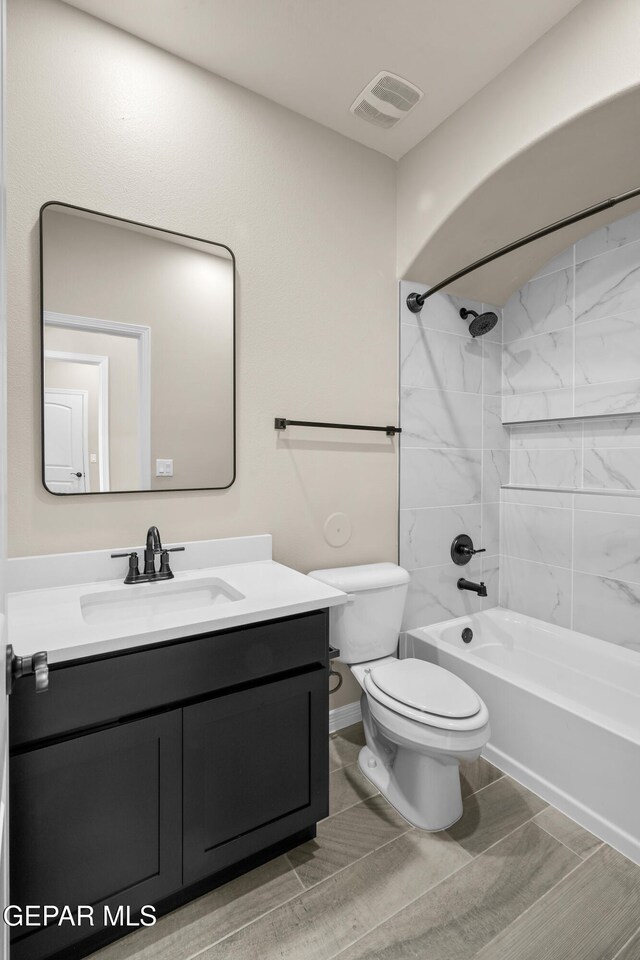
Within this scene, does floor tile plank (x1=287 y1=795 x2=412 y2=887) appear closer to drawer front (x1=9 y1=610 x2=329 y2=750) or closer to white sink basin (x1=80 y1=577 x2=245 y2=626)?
drawer front (x1=9 y1=610 x2=329 y2=750)

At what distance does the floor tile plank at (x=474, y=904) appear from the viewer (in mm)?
1194

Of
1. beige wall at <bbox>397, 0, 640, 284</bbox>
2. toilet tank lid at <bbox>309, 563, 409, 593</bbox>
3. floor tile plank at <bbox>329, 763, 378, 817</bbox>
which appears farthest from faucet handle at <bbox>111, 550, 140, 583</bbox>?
beige wall at <bbox>397, 0, 640, 284</bbox>

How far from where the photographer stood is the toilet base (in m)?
1.58

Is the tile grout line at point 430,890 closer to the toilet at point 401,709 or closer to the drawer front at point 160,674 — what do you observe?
the toilet at point 401,709

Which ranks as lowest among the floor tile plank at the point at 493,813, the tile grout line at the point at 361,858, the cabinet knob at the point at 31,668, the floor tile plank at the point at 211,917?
the floor tile plank at the point at 211,917

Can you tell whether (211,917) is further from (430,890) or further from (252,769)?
(430,890)

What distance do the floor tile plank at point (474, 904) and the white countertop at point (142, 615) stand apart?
2.79 feet

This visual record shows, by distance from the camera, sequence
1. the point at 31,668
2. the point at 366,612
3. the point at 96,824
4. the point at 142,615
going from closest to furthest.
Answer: the point at 31,668 < the point at 96,824 < the point at 142,615 < the point at 366,612

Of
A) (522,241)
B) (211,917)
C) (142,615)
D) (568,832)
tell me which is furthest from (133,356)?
(568,832)

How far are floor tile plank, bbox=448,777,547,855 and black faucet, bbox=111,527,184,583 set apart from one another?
1297 mm

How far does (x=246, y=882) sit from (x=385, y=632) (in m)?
0.93

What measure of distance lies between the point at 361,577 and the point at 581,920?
1143 millimetres

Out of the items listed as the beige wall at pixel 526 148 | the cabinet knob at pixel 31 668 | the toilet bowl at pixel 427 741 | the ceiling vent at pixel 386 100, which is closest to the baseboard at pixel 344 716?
A: the toilet bowl at pixel 427 741

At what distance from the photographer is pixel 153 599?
152 cm
